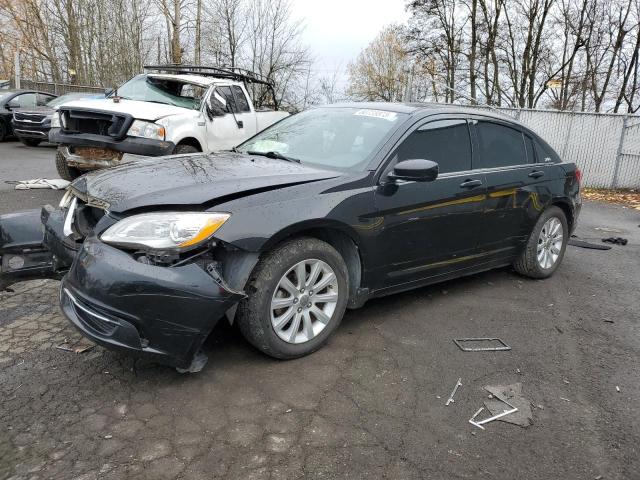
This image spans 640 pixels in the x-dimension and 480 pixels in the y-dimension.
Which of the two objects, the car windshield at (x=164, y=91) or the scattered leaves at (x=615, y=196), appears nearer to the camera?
the car windshield at (x=164, y=91)

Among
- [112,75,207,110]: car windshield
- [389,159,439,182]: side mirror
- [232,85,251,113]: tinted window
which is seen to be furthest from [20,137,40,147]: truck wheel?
[389,159,439,182]: side mirror

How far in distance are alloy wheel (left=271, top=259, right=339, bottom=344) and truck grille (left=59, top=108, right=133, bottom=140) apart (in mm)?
4615

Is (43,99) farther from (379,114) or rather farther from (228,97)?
(379,114)

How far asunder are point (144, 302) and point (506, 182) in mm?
3206

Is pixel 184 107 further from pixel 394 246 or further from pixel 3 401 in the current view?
pixel 3 401

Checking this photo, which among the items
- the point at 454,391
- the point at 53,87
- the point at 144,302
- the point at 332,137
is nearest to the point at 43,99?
the point at 53,87

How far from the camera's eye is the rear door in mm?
4512

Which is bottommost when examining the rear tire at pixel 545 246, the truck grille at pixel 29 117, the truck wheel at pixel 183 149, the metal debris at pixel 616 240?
the metal debris at pixel 616 240

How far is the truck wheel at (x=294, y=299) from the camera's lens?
3082 millimetres

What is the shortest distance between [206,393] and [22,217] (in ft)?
7.35

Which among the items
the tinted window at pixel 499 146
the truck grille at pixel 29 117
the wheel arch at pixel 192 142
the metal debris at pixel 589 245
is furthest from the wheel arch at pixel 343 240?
the truck grille at pixel 29 117

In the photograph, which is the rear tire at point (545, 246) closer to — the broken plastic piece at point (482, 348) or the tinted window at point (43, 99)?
the broken plastic piece at point (482, 348)

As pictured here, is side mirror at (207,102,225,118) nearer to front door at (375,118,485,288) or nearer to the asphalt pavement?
the asphalt pavement

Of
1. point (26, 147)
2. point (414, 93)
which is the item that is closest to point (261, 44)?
point (414, 93)
